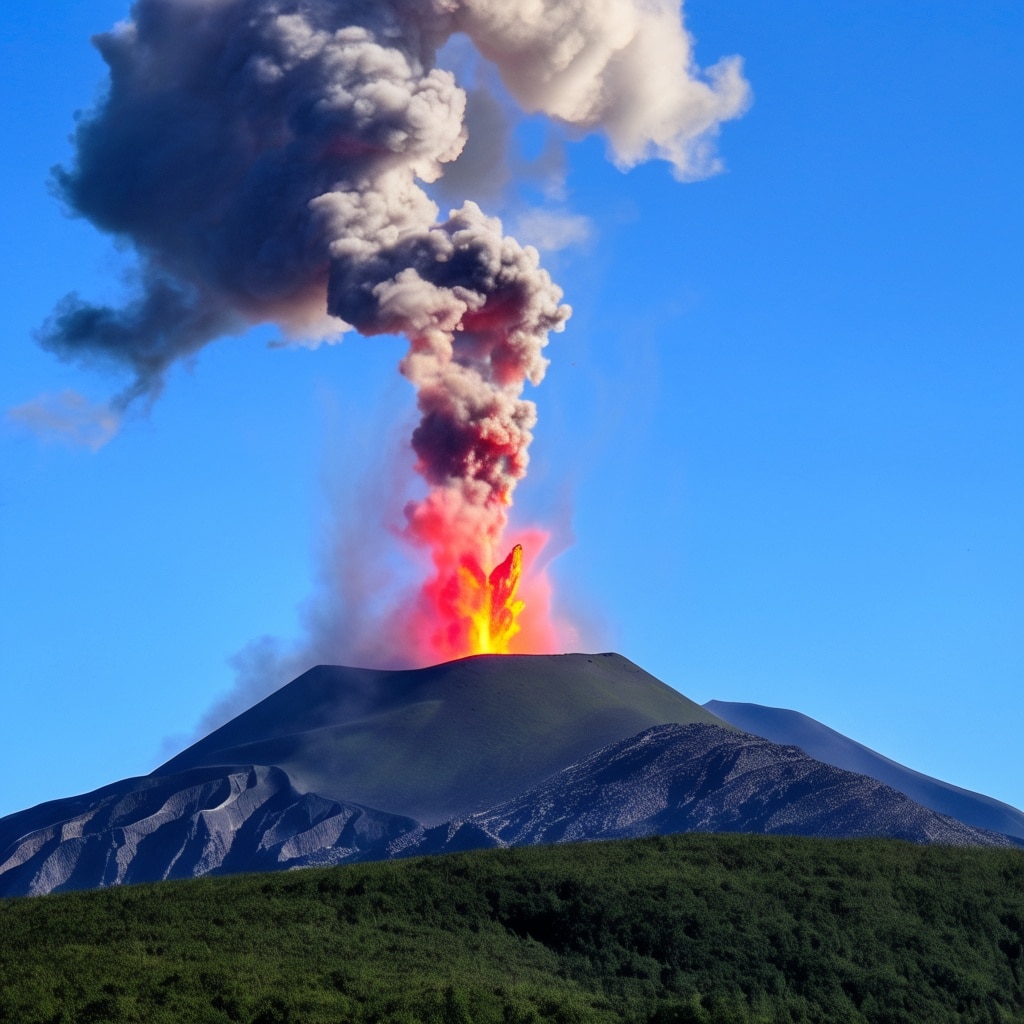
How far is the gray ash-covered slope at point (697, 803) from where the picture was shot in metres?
92.1

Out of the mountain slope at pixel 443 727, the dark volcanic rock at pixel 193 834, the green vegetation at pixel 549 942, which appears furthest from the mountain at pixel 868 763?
the green vegetation at pixel 549 942

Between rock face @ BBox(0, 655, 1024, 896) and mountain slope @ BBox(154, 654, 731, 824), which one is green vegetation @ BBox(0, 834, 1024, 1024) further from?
mountain slope @ BBox(154, 654, 731, 824)

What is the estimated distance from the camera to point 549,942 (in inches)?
1881

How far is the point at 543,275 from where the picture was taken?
316ft

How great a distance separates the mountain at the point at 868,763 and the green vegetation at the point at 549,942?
90381mm

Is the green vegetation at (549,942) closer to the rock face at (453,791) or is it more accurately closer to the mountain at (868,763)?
the rock face at (453,791)

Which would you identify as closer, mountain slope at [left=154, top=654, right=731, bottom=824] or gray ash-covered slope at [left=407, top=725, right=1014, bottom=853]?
gray ash-covered slope at [left=407, top=725, right=1014, bottom=853]

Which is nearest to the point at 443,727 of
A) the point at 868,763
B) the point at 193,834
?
the point at 193,834

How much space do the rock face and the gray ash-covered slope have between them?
0.50ft

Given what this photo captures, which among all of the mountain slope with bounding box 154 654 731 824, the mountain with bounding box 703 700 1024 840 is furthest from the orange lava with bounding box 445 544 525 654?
the mountain with bounding box 703 700 1024 840

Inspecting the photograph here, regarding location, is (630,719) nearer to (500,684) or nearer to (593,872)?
(500,684)

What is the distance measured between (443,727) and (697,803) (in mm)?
→ 21533

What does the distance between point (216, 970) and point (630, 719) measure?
76029 mm

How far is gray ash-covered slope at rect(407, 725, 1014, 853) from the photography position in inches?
3625
